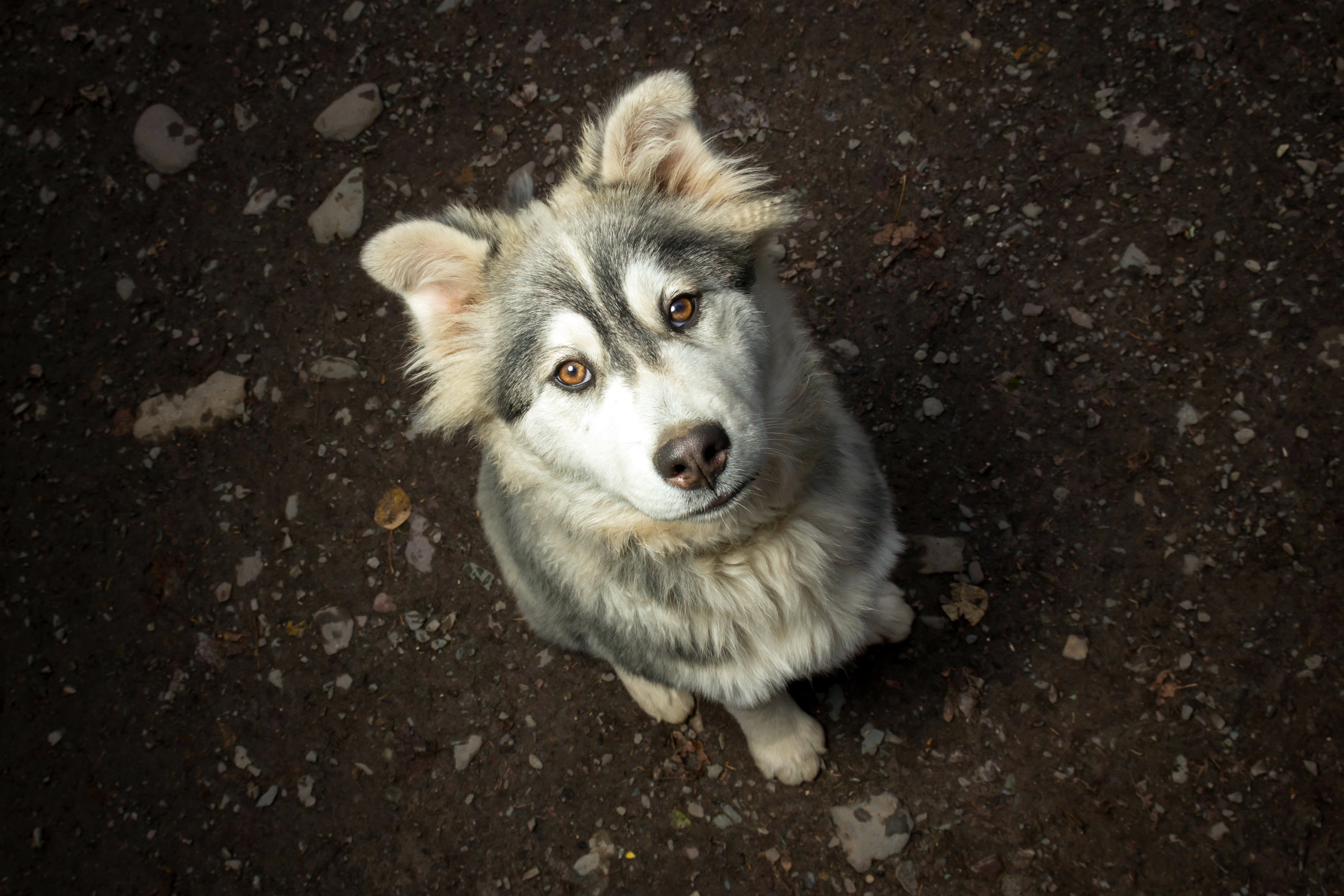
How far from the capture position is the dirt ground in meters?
3.27

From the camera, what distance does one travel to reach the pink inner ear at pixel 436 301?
→ 259 centimetres

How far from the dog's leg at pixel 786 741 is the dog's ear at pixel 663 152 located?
1.95 meters

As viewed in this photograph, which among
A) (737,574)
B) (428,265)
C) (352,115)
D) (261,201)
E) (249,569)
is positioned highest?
(428,265)

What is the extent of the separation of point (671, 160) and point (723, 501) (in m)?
1.17

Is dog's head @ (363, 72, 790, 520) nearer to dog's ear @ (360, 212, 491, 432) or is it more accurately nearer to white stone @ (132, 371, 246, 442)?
dog's ear @ (360, 212, 491, 432)

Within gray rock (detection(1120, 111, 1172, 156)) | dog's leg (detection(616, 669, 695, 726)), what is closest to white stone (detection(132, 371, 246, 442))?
dog's leg (detection(616, 669, 695, 726))

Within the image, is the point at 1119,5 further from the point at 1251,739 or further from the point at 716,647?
the point at 716,647

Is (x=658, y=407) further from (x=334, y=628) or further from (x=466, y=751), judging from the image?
(x=334, y=628)

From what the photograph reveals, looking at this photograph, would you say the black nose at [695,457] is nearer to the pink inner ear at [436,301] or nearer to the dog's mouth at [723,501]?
the dog's mouth at [723,501]

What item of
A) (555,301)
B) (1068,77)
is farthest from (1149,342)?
(555,301)

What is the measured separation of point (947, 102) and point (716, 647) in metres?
Answer: 3.32

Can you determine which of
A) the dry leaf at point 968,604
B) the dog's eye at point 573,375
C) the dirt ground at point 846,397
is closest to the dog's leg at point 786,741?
the dirt ground at point 846,397

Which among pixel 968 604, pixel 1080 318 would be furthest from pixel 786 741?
pixel 1080 318

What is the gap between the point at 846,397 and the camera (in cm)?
407
